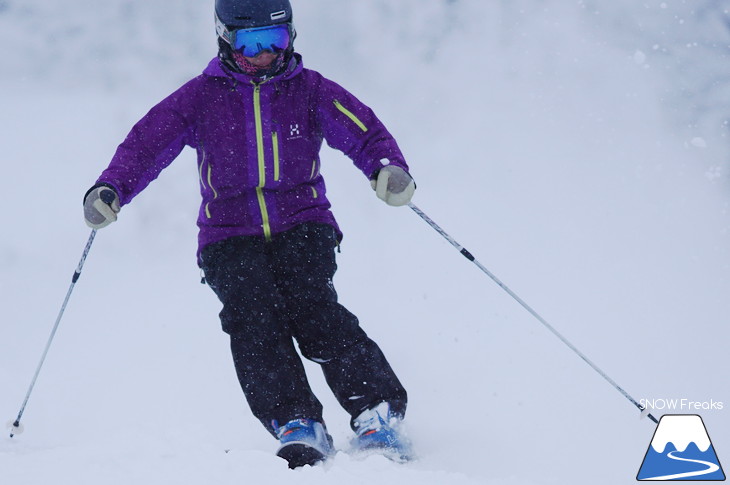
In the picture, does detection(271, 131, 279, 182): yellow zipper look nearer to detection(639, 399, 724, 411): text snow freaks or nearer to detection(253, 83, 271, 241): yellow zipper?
detection(253, 83, 271, 241): yellow zipper

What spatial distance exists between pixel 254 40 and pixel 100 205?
2.57 feet

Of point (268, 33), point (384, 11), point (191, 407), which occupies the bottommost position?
point (191, 407)

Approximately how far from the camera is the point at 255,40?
259 centimetres

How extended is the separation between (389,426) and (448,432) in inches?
21.5

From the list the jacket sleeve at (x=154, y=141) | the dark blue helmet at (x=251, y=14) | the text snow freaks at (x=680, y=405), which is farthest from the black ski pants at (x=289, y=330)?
the text snow freaks at (x=680, y=405)

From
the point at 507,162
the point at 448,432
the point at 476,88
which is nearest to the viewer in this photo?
the point at 448,432

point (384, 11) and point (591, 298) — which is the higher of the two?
point (384, 11)

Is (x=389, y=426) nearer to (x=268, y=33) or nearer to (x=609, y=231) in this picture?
(x=268, y=33)

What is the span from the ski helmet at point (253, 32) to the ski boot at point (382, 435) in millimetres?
1254

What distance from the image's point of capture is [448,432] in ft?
9.15

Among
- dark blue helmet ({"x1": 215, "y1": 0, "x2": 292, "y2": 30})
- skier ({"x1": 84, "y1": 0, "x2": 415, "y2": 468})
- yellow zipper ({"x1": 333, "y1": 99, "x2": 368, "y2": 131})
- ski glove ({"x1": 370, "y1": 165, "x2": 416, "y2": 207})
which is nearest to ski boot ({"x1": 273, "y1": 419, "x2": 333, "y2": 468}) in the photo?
skier ({"x1": 84, "y1": 0, "x2": 415, "y2": 468})

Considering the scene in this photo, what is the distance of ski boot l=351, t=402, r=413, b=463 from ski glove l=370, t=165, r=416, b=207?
0.72m

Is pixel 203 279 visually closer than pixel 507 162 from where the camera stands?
Yes

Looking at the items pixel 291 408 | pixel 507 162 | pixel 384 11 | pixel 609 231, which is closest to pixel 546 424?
pixel 291 408
